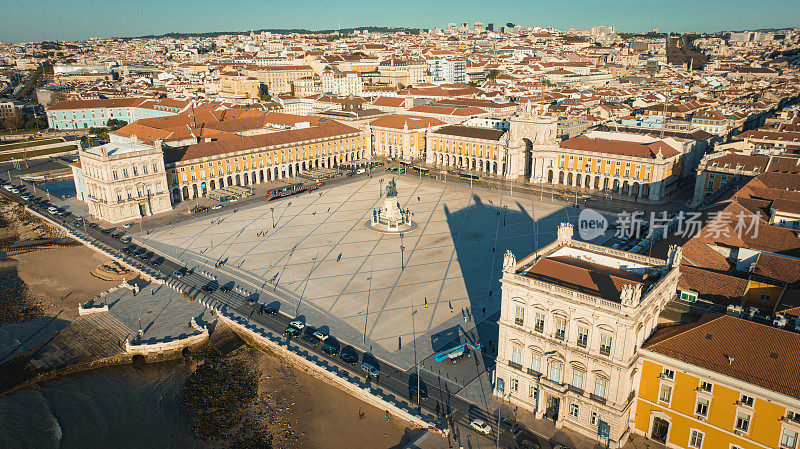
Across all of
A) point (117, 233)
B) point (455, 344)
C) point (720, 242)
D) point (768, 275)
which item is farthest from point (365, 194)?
point (768, 275)

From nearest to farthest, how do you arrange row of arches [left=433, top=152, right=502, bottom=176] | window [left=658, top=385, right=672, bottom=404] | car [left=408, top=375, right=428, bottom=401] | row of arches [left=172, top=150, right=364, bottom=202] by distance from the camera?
1. window [left=658, top=385, right=672, bottom=404]
2. car [left=408, top=375, right=428, bottom=401]
3. row of arches [left=172, top=150, right=364, bottom=202]
4. row of arches [left=433, top=152, right=502, bottom=176]

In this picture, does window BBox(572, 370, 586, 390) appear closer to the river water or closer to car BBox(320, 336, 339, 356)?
car BBox(320, 336, 339, 356)

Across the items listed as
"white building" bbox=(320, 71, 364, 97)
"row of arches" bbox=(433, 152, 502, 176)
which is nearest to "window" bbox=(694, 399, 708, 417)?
"row of arches" bbox=(433, 152, 502, 176)

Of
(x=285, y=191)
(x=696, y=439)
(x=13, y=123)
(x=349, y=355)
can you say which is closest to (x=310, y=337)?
(x=349, y=355)

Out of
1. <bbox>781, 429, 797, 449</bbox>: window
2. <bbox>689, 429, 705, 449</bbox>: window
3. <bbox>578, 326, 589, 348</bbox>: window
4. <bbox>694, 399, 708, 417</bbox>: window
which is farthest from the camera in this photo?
<bbox>578, 326, 589, 348</bbox>: window

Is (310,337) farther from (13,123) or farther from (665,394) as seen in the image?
(13,123)

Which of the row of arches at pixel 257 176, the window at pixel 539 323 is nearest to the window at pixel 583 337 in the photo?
the window at pixel 539 323
